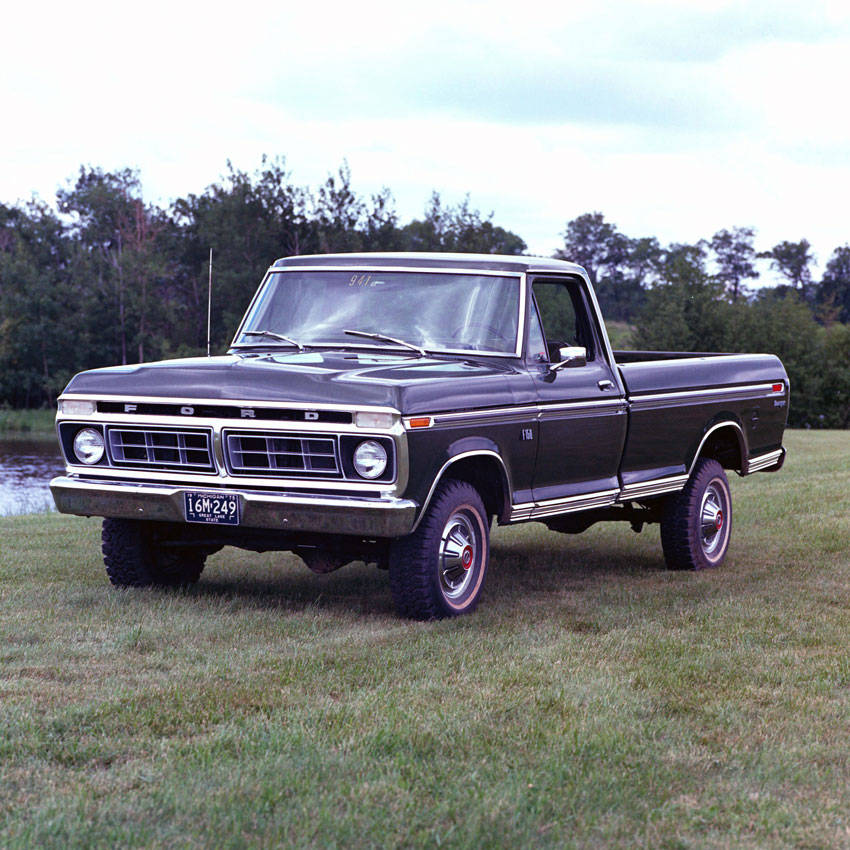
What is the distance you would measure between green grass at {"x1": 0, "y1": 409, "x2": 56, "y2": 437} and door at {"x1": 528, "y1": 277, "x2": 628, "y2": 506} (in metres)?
43.3

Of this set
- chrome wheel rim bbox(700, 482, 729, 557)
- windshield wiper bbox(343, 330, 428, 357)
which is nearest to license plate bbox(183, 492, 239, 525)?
windshield wiper bbox(343, 330, 428, 357)

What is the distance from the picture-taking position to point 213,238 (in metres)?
73.0

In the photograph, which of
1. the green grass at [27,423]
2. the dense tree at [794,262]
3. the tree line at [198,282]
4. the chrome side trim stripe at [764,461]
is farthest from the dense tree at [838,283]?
the chrome side trim stripe at [764,461]

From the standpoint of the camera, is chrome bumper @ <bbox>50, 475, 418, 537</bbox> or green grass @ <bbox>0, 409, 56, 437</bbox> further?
green grass @ <bbox>0, 409, 56, 437</bbox>

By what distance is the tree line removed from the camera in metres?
70.1

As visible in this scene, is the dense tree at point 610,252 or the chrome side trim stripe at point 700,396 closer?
the chrome side trim stripe at point 700,396

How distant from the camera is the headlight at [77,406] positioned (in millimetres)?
7578

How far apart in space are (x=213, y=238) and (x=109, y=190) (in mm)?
18031

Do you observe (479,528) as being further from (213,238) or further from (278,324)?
(213,238)

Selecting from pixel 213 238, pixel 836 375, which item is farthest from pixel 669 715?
pixel 836 375

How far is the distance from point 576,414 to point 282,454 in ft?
7.07

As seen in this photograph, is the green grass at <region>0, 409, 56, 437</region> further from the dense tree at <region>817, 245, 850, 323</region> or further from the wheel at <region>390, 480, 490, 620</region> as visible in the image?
the dense tree at <region>817, 245, 850, 323</region>

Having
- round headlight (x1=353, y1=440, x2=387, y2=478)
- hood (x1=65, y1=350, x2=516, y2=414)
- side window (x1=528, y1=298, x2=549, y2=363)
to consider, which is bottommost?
round headlight (x1=353, y1=440, x2=387, y2=478)

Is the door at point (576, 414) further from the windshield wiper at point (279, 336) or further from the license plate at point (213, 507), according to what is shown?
the license plate at point (213, 507)
